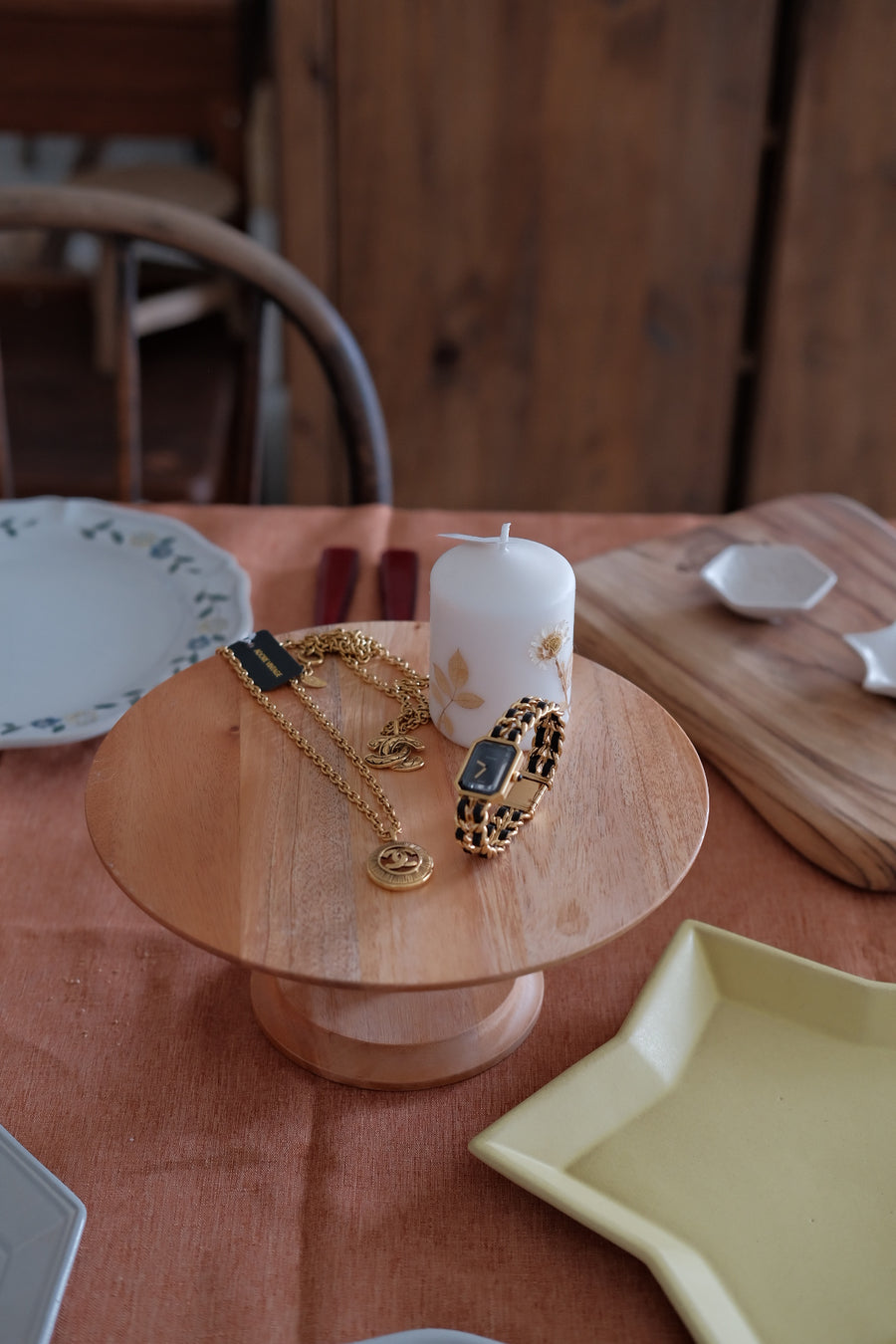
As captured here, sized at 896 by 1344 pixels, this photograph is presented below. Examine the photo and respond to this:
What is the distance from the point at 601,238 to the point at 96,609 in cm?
123

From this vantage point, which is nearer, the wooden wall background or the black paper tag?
the black paper tag

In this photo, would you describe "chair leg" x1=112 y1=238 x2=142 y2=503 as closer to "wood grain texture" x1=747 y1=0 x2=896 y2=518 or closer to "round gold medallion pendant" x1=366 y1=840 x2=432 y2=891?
"round gold medallion pendant" x1=366 y1=840 x2=432 y2=891

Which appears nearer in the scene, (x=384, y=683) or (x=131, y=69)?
(x=384, y=683)

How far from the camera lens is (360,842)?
19.2 inches

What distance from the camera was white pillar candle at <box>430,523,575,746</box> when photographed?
1.72 ft

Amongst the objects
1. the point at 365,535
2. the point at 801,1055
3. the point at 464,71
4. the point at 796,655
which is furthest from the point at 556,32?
the point at 801,1055

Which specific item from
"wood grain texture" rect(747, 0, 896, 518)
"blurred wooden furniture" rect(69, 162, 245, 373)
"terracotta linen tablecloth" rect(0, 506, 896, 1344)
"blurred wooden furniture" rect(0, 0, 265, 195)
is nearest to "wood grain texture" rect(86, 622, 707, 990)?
"terracotta linen tablecloth" rect(0, 506, 896, 1344)

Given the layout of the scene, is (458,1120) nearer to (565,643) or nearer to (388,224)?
(565,643)

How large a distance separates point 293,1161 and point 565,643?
10.2 inches

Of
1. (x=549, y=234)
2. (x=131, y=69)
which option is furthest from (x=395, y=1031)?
(x=131, y=69)

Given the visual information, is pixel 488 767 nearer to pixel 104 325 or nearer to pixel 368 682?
pixel 368 682

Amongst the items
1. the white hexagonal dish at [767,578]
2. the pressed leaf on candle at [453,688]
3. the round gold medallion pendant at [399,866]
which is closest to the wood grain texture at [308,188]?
the white hexagonal dish at [767,578]

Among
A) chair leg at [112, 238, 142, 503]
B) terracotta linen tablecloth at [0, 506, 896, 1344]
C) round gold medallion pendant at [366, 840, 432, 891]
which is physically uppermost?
chair leg at [112, 238, 142, 503]

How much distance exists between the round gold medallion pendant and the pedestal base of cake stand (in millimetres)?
68
